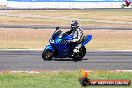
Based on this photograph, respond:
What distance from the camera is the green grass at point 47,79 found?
1238 centimetres

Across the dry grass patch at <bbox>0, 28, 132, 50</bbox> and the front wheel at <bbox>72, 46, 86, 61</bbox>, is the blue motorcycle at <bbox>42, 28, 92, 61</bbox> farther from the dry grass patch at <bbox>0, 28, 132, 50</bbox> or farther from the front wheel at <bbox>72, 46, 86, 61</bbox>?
the dry grass patch at <bbox>0, 28, 132, 50</bbox>

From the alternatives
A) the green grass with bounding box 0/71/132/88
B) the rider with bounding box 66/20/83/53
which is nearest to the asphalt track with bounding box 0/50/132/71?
the rider with bounding box 66/20/83/53

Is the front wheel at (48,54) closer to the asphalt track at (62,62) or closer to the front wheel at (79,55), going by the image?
the asphalt track at (62,62)

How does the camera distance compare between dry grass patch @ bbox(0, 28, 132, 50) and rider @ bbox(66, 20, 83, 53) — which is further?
dry grass patch @ bbox(0, 28, 132, 50)

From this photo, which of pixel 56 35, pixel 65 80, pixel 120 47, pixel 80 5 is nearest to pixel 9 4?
pixel 80 5

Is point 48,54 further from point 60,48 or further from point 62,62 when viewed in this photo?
point 62,62

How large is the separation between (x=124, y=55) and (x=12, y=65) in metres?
6.78

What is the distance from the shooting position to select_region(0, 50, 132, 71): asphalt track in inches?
713

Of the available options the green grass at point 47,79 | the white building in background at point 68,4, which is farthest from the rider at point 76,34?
the white building in background at point 68,4

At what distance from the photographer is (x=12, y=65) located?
18.8 m

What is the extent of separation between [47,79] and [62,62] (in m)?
6.52

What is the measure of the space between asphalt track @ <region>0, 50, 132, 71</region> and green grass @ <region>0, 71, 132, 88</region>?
9.55 feet

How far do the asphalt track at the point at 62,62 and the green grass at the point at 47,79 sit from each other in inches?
115

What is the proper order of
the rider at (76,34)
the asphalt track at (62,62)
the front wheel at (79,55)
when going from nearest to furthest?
the asphalt track at (62,62) → the rider at (76,34) → the front wheel at (79,55)
